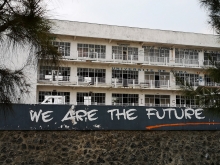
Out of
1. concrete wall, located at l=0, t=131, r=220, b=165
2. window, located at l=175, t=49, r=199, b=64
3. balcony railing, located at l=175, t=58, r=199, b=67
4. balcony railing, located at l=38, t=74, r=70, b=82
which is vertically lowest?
concrete wall, located at l=0, t=131, r=220, b=165

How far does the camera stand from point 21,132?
438 inches

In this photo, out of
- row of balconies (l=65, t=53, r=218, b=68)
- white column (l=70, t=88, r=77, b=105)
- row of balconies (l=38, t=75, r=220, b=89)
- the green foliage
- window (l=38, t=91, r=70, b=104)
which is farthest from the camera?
row of balconies (l=65, t=53, r=218, b=68)

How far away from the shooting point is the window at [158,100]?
32688mm

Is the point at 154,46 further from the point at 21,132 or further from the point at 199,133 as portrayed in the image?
the point at 21,132

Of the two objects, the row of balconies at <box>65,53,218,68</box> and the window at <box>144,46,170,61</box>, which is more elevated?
the window at <box>144,46,170,61</box>

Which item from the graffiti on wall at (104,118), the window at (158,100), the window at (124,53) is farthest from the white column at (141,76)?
the graffiti on wall at (104,118)

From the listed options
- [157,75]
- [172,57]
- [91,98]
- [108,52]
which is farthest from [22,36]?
[172,57]

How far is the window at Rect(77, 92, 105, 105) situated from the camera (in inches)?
1204

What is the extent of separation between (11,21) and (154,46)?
31162 mm

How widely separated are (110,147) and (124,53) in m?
21.8

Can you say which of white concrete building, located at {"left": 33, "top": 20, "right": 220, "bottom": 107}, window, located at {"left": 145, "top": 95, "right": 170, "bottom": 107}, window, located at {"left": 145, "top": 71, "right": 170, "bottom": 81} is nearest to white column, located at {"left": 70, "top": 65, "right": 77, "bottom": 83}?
white concrete building, located at {"left": 33, "top": 20, "right": 220, "bottom": 107}

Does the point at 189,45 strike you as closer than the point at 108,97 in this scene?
No

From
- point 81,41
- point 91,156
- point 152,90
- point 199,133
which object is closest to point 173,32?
point 152,90

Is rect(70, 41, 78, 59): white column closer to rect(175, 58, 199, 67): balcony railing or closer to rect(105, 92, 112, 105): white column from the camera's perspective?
rect(105, 92, 112, 105): white column
